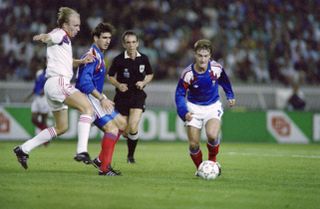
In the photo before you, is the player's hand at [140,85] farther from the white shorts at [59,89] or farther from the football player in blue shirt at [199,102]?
the white shorts at [59,89]

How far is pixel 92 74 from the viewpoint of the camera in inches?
420

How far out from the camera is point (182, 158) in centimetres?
1507

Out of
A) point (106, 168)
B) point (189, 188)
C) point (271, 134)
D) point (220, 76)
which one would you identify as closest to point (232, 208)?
point (189, 188)

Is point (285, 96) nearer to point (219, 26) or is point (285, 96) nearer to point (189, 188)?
point (219, 26)

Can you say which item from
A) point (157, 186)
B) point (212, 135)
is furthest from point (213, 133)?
point (157, 186)

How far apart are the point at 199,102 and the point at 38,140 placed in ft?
8.31

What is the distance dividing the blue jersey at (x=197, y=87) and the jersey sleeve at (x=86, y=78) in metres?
1.32

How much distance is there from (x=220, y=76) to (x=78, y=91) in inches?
87.7

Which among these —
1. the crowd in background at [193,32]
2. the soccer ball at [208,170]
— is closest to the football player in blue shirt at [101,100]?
the soccer ball at [208,170]

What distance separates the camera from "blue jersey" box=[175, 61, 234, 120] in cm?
1071

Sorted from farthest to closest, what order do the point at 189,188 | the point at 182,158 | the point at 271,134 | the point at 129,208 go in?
the point at 271,134 < the point at 182,158 < the point at 189,188 < the point at 129,208

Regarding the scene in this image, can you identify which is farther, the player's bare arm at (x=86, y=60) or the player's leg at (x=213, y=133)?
the player's leg at (x=213, y=133)

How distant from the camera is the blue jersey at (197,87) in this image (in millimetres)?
10711

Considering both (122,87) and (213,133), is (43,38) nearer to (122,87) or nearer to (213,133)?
(122,87)
